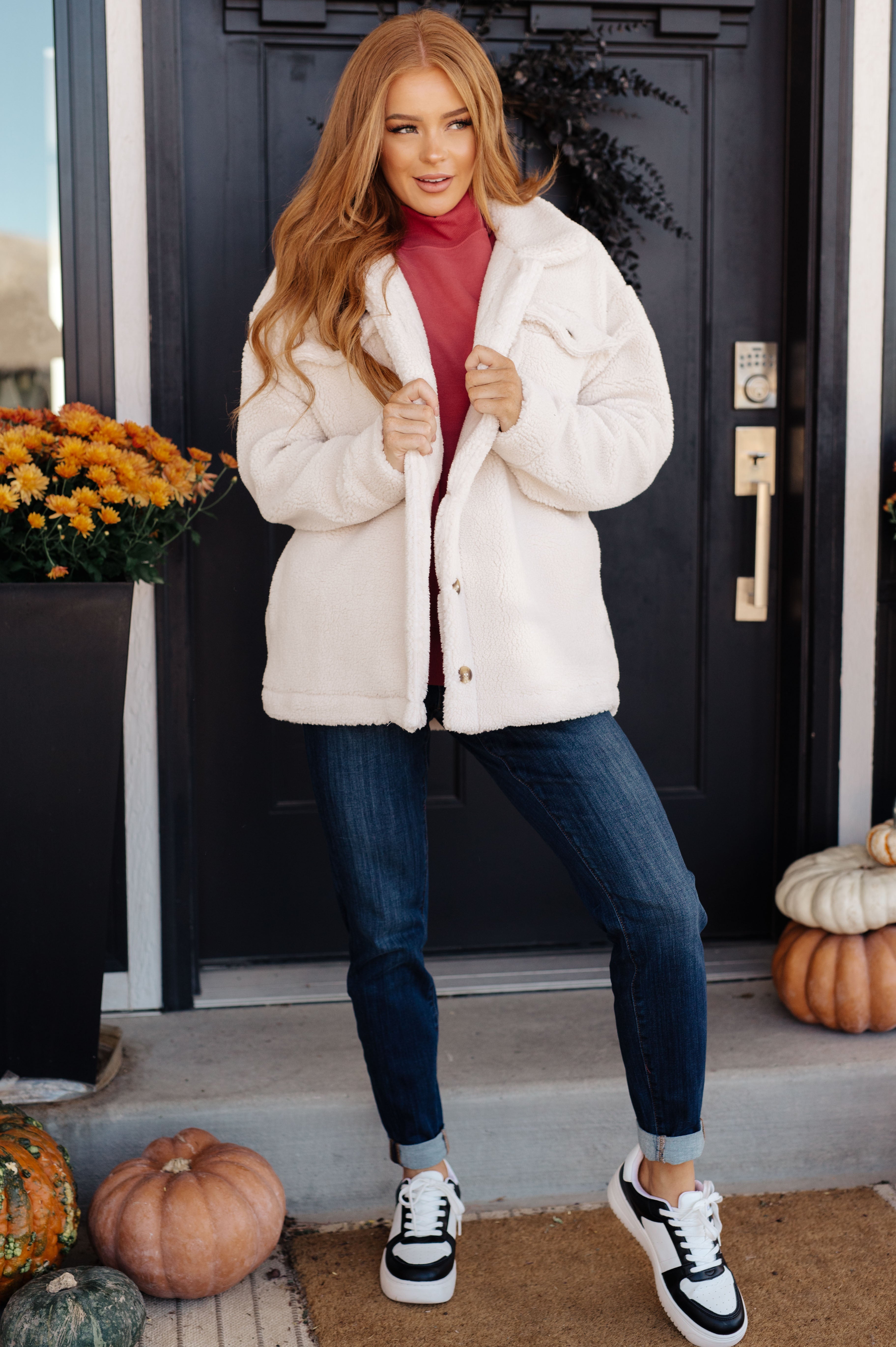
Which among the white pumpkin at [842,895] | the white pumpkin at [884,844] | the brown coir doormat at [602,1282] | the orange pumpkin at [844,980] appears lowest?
the brown coir doormat at [602,1282]

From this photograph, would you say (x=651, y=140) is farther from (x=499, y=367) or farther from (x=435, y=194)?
(x=499, y=367)

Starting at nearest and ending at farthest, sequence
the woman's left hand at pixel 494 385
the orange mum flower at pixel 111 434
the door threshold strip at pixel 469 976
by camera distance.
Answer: the woman's left hand at pixel 494 385 < the orange mum flower at pixel 111 434 < the door threshold strip at pixel 469 976

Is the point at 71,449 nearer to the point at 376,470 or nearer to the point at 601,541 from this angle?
the point at 376,470

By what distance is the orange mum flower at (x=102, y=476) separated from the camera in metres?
1.75

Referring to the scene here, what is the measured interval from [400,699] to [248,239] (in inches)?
48.8

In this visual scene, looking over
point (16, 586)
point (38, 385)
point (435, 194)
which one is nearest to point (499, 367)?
point (435, 194)

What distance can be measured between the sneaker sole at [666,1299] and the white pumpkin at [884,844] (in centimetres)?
88

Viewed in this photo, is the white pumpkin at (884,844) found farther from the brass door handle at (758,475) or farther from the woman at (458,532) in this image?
the woman at (458,532)

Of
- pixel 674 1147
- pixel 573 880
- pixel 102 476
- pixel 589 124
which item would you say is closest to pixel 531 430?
pixel 573 880

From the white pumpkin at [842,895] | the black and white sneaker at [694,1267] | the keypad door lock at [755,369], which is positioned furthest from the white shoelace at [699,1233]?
the keypad door lock at [755,369]

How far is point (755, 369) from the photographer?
2441mm

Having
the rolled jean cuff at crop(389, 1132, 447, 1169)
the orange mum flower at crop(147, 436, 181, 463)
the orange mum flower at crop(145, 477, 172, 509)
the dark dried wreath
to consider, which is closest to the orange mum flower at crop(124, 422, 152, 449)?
the orange mum flower at crop(147, 436, 181, 463)

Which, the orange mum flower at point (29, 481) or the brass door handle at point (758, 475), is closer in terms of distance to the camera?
the orange mum flower at point (29, 481)

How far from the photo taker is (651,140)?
2.36 meters
